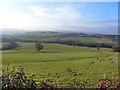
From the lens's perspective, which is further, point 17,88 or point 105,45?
point 105,45

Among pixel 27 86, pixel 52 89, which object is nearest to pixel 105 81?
pixel 52 89

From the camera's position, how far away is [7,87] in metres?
4.11

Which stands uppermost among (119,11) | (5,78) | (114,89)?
(119,11)

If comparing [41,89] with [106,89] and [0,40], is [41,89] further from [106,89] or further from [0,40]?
[0,40]

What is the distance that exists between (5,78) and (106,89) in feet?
10.3

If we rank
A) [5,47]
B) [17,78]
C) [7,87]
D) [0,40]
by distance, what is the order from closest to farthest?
[7,87] < [17,78] < [5,47] < [0,40]

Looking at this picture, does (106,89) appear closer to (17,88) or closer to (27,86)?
(27,86)

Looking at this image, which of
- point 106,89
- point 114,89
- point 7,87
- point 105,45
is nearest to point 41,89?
point 7,87

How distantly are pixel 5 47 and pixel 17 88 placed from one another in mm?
61933

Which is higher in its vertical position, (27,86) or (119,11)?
(119,11)

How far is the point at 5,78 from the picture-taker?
4.52 m

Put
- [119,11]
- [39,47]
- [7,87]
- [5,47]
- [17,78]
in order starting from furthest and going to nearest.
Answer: [5,47] → [39,47] → [119,11] → [17,78] → [7,87]

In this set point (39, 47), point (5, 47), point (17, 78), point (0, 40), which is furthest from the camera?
point (0, 40)

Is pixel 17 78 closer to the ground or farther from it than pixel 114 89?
farther from it
